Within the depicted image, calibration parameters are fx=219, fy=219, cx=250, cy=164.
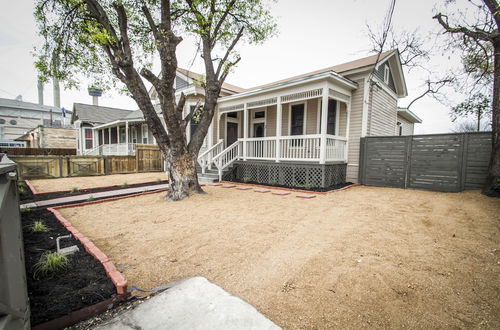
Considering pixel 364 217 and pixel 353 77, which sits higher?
pixel 353 77

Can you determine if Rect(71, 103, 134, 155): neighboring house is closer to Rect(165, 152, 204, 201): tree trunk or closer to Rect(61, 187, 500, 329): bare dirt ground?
Rect(165, 152, 204, 201): tree trunk

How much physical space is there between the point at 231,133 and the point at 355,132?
20.2 feet

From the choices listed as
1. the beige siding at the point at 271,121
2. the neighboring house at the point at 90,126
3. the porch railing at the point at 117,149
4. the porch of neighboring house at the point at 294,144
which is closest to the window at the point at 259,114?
the porch of neighboring house at the point at 294,144

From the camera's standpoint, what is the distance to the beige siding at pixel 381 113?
29.6 feet

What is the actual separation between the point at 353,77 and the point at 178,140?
7.33 meters

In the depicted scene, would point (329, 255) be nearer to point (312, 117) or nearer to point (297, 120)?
point (312, 117)

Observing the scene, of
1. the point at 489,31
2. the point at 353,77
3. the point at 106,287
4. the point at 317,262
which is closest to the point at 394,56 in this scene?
the point at 353,77

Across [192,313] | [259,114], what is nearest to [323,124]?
[259,114]

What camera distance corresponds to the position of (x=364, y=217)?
4.44 m

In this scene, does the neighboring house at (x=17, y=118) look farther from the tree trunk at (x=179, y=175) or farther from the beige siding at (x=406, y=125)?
the beige siding at (x=406, y=125)

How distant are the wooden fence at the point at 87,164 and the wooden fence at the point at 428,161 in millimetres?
12276

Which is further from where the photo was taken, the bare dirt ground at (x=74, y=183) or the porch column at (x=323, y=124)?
the bare dirt ground at (x=74, y=183)

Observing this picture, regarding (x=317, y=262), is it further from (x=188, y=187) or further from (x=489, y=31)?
(x=489, y=31)

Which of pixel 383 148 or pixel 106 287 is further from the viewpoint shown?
pixel 383 148
